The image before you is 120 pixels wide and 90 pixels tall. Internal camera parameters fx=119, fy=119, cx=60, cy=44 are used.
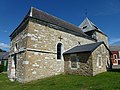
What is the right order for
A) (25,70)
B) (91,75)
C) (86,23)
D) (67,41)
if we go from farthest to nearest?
(86,23), (67,41), (91,75), (25,70)

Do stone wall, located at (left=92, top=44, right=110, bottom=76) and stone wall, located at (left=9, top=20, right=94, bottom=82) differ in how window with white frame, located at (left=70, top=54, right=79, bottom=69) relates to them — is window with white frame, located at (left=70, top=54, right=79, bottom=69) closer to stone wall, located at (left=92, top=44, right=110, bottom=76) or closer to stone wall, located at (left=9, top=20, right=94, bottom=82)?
stone wall, located at (left=9, top=20, right=94, bottom=82)

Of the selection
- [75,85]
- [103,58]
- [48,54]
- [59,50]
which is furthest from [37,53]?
[103,58]

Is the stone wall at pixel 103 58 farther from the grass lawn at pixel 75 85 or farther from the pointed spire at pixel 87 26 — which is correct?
the pointed spire at pixel 87 26

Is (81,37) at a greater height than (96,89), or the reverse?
(81,37)

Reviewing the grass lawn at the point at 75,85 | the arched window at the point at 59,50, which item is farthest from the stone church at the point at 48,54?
the grass lawn at the point at 75,85

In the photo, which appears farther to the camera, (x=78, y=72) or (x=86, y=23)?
(x=86, y=23)

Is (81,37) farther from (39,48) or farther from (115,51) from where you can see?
(115,51)

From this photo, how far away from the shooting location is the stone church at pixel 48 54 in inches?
421

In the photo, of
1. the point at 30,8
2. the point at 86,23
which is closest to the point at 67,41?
the point at 30,8

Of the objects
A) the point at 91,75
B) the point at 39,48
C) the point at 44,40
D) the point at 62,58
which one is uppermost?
the point at 44,40

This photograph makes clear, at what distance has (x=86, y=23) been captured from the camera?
23.0 m

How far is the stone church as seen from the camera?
35.1 feet

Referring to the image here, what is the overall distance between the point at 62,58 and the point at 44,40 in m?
3.23

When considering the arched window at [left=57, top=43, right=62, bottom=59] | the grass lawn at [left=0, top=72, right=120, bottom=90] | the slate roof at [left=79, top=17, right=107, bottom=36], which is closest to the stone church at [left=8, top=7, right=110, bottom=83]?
the arched window at [left=57, top=43, right=62, bottom=59]
